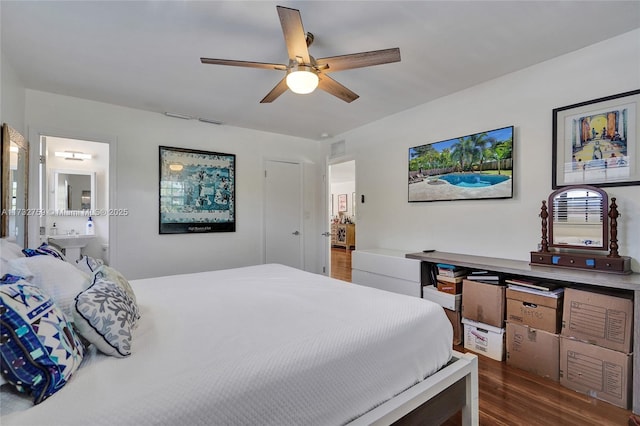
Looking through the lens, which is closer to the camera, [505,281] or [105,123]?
[505,281]

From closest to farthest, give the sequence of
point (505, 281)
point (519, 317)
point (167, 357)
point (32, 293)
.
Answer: point (32, 293), point (167, 357), point (519, 317), point (505, 281)

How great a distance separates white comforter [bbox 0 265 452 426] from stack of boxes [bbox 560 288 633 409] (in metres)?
1.11

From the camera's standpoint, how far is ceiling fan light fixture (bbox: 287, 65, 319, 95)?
192cm

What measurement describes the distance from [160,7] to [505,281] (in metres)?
3.24

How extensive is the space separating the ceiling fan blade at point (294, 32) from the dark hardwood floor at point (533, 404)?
239 centimetres

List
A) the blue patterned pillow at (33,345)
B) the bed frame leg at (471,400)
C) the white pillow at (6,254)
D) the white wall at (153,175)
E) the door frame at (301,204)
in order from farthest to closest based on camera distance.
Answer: the door frame at (301,204) → the white wall at (153,175) → the bed frame leg at (471,400) → the white pillow at (6,254) → the blue patterned pillow at (33,345)

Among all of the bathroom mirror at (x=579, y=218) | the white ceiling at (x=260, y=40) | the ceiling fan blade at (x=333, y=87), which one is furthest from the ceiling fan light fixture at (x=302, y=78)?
the bathroom mirror at (x=579, y=218)

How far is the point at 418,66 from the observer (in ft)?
8.43

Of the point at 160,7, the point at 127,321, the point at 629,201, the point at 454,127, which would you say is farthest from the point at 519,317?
the point at 160,7

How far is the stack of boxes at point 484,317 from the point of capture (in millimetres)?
2477

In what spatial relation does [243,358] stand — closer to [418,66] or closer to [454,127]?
[418,66]

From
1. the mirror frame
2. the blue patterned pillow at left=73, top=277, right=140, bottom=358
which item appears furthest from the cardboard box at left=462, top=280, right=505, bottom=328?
the mirror frame

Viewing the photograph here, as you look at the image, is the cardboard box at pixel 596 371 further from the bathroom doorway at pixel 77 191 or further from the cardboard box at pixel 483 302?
the bathroom doorway at pixel 77 191

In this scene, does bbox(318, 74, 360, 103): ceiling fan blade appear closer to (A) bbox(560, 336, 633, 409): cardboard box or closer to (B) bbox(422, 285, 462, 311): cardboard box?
(B) bbox(422, 285, 462, 311): cardboard box
